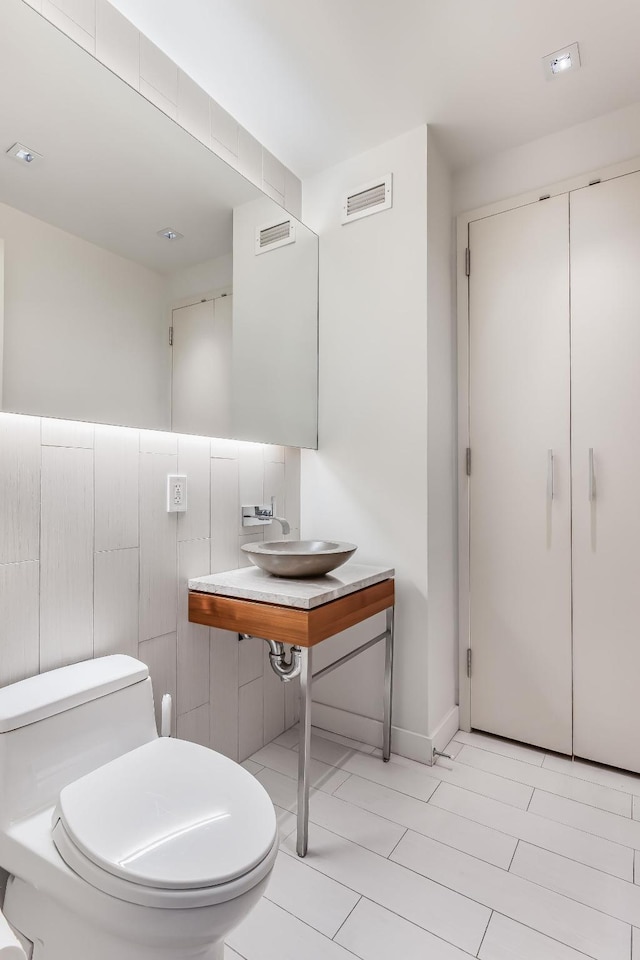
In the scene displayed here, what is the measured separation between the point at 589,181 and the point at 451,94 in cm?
64

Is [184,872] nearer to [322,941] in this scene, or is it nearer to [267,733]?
[322,941]

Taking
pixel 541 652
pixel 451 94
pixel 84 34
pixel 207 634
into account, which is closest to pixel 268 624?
pixel 207 634

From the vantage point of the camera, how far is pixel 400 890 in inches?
54.4

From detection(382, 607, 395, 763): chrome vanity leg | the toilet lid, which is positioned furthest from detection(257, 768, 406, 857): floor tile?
the toilet lid

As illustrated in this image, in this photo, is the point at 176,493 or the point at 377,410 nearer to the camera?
the point at 176,493

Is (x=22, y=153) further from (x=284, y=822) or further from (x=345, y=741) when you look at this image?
(x=345, y=741)

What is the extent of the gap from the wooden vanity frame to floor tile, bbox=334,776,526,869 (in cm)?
33

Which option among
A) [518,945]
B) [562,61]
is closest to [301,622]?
[518,945]

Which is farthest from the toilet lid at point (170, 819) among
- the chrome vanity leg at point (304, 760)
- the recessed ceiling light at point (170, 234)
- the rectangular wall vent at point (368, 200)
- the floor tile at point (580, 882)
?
the rectangular wall vent at point (368, 200)

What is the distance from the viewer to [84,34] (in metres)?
1.48

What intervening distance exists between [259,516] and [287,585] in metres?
0.44

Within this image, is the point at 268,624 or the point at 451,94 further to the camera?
the point at 451,94

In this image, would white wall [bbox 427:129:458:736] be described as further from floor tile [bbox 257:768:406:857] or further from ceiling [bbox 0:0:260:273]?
ceiling [bbox 0:0:260:273]

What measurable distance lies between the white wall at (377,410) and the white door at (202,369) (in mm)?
585
